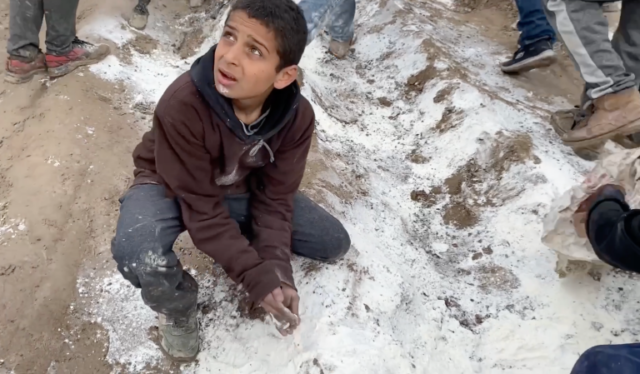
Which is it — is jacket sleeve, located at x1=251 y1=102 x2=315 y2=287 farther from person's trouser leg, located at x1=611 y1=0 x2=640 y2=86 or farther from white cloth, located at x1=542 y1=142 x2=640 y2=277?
person's trouser leg, located at x1=611 y1=0 x2=640 y2=86

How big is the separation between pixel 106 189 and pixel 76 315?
0.64 m

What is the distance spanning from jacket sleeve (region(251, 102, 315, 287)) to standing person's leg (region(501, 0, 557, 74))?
2.41 meters

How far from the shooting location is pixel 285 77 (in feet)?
5.48

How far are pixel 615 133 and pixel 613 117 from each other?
85mm

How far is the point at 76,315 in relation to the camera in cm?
201

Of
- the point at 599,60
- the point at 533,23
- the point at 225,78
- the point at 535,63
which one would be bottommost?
the point at 535,63

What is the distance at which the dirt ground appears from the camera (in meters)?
1.94

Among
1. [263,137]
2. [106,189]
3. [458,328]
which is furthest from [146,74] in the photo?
[458,328]

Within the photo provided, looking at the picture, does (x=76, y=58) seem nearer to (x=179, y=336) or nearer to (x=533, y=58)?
(x=179, y=336)

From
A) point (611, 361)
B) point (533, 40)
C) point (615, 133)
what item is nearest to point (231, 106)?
point (611, 361)

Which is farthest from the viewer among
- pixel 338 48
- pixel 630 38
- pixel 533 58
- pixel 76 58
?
pixel 338 48

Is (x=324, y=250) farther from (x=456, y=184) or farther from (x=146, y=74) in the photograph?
(x=146, y=74)

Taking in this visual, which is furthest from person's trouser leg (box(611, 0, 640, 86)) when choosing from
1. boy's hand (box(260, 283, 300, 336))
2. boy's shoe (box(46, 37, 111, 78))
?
boy's shoe (box(46, 37, 111, 78))

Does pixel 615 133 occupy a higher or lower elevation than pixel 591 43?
lower
